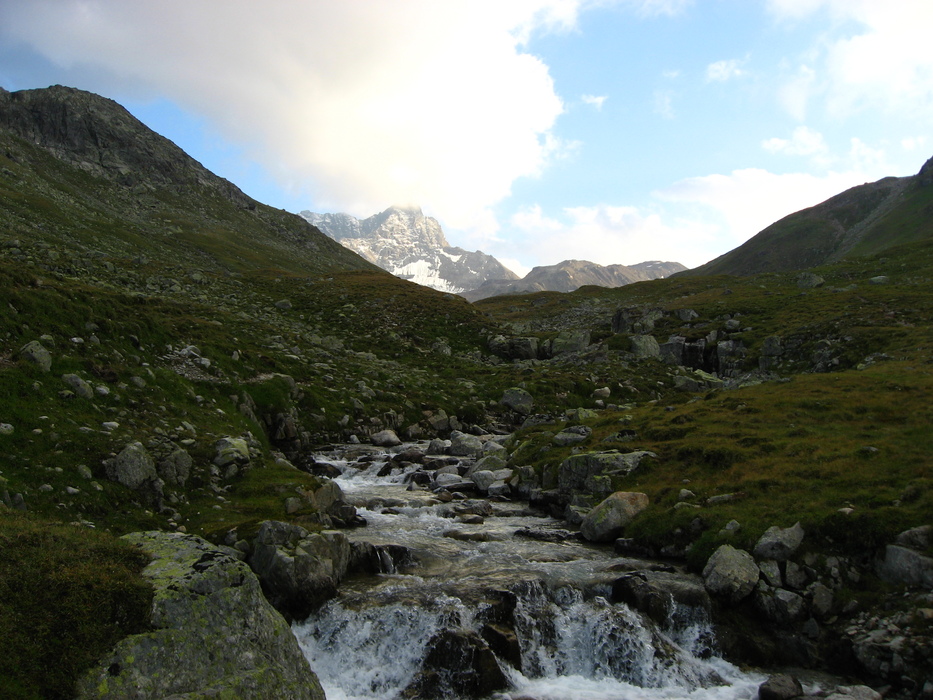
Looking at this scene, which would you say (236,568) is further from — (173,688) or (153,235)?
(153,235)

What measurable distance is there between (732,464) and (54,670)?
2276 centimetres

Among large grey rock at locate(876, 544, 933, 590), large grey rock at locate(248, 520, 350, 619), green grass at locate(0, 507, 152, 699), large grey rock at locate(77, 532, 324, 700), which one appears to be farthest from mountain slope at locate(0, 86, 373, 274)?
large grey rock at locate(876, 544, 933, 590)

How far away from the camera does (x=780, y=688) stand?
39.7 feet

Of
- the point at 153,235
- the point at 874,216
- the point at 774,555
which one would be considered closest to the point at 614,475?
the point at 774,555

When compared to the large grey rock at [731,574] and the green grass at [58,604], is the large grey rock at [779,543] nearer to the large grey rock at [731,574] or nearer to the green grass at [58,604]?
the large grey rock at [731,574]

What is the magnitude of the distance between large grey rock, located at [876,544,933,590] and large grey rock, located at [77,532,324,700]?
602 inches

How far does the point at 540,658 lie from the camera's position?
1366cm

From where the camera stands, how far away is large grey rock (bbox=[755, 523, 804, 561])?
15.7 m

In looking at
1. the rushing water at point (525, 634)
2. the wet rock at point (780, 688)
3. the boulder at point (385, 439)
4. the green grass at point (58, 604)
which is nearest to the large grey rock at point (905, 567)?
the wet rock at point (780, 688)

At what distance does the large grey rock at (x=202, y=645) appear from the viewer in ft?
28.9

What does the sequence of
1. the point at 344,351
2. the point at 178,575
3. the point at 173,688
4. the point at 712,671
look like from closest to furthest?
the point at 173,688 → the point at 178,575 → the point at 712,671 → the point at 344,351

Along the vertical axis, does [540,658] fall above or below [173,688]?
below

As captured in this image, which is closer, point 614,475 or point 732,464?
point 732,464

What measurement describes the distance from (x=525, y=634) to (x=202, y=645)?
8136 mm
